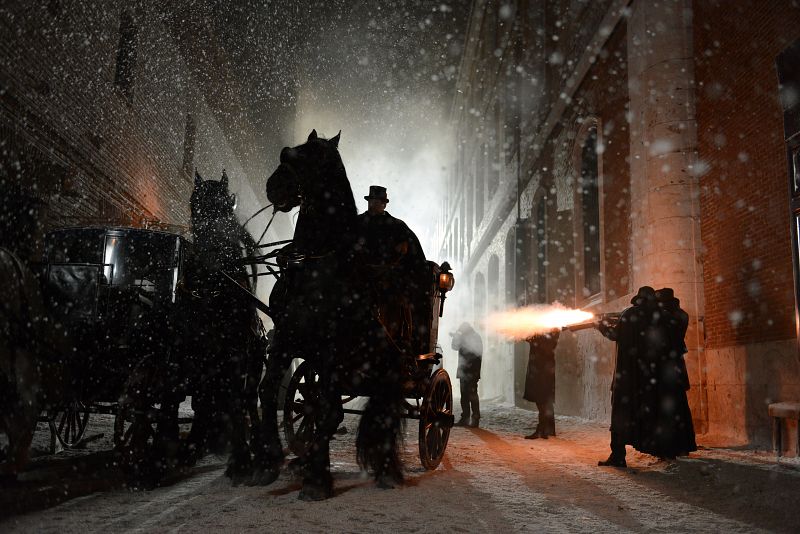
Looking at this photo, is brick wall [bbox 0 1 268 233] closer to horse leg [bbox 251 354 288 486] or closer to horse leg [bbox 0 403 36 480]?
horse leg [bbox 0 403 36 480]

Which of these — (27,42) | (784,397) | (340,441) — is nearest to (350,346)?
(340,441)

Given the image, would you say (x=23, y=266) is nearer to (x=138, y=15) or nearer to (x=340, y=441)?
(x=340, y=441)

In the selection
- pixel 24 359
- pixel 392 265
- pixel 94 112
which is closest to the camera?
pixel 24 359

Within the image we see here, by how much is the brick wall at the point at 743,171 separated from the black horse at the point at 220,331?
19.4 feet

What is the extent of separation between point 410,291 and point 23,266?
3.11 meters

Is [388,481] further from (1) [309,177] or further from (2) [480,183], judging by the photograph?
(2) [480,183]

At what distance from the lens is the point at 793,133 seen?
6812 millimetres

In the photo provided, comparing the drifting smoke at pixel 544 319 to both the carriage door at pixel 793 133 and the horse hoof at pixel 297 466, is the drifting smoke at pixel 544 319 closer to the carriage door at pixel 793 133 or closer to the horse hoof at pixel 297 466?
the carriage door at pixel 793 133

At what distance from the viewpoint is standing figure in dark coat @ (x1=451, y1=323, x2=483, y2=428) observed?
11.4m

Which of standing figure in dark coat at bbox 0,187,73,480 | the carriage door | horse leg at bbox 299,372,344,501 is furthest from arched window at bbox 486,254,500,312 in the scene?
standing figure in dark coat at bbox 0,187,73,480

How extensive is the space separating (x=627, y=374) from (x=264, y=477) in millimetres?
3968

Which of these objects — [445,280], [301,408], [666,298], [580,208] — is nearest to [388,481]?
[301,408]

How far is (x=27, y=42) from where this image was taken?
32.4 ft

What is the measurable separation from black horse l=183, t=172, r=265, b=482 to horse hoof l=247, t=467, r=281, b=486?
186 millimetres
